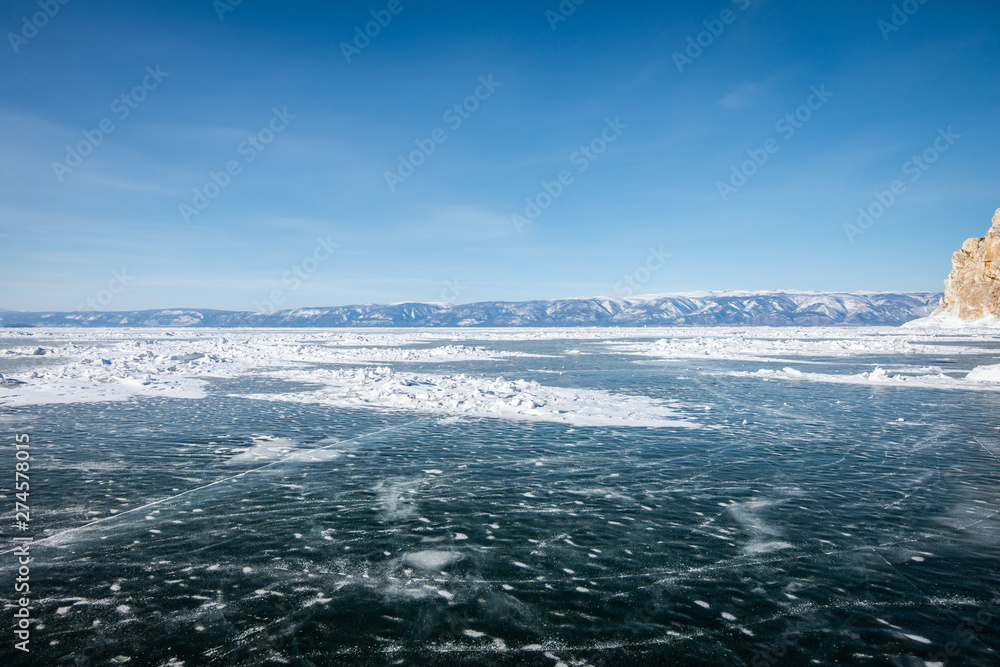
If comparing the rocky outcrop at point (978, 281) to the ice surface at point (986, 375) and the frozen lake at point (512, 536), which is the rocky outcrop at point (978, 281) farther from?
the frozen lake at point (512, 536)

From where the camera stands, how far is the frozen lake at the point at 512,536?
473 centimetres

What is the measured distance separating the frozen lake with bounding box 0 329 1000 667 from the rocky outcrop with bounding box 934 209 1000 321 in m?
87.4

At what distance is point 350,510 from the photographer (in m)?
7.92

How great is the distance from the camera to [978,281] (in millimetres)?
82625

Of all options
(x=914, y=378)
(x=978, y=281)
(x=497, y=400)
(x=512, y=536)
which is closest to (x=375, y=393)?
(x=497, y=400)

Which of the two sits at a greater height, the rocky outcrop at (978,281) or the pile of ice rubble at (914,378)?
the rocky outcrop at (978,281)

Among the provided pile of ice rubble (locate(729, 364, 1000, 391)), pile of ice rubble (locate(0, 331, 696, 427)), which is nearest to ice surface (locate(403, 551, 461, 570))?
pile of ice rubble (locate(0, 331, 696, 427))

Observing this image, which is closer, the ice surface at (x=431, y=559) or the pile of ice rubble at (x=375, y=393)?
the ice surface at (x=431, y=559)

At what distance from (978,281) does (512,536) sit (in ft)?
348

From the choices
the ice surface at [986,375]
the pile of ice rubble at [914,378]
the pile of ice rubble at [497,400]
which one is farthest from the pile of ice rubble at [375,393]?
the ice surface at [986,375]

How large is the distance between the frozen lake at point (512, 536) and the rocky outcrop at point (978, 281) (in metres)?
87.4

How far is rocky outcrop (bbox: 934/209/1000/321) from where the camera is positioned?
79.9 meters

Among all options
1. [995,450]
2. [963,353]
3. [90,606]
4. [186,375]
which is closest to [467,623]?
[90,606]

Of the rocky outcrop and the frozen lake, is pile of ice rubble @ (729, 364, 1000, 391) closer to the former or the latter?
the frozen lake
